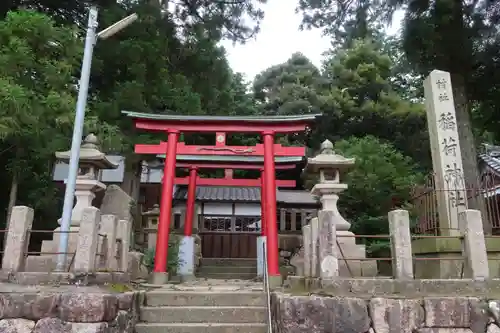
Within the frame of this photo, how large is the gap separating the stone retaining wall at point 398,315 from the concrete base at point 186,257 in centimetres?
711

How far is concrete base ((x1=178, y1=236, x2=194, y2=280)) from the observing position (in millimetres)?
11562

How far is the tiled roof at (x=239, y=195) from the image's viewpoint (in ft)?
61.1

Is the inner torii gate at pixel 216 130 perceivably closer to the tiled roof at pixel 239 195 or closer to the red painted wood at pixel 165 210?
the red painted wood at pixel 165 210

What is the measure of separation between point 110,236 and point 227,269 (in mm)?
7741

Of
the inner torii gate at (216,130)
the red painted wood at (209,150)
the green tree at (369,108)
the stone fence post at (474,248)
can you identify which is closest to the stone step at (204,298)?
the inner torii gate at (216,130)

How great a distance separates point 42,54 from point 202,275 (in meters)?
7.99

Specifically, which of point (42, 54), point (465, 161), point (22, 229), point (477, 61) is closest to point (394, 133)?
point (477, 61)

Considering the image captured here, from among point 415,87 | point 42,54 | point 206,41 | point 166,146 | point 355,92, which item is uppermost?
point 415,87

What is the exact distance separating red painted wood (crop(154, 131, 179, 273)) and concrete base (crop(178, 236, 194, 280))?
2.51 metres

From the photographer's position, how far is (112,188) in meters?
10.9

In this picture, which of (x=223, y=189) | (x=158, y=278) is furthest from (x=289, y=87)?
(x=158, y=278)

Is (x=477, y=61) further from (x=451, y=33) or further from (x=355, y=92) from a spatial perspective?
(x=355, y=92)

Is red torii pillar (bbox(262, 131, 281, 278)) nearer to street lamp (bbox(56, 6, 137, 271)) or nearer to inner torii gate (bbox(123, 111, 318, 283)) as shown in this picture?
inner torii gate (bbox(123, 111, 318, 283))

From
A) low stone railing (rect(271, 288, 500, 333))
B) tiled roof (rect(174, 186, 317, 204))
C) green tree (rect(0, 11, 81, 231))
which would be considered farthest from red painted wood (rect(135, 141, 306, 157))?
tiled roof (rect(174, 186, 317, 204))
